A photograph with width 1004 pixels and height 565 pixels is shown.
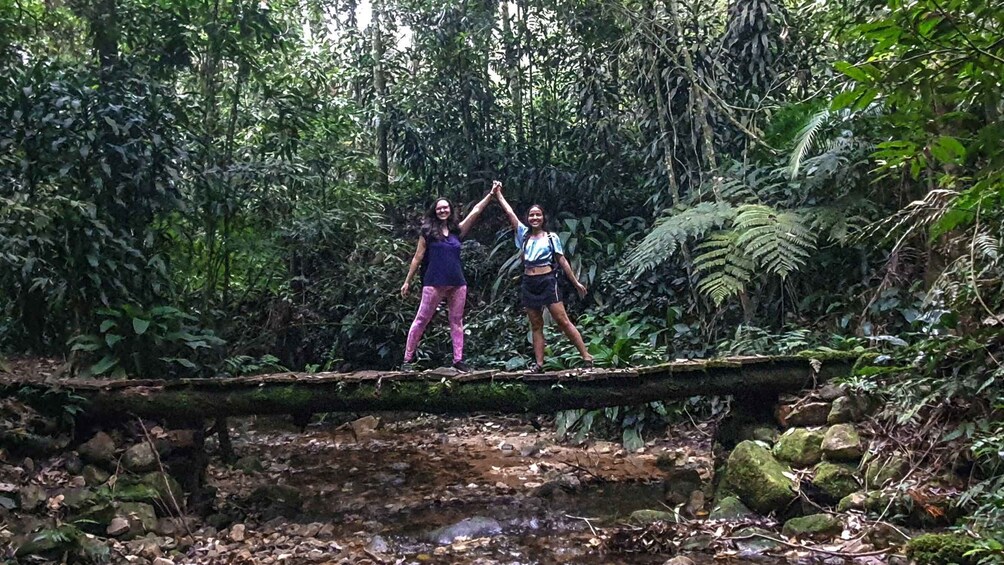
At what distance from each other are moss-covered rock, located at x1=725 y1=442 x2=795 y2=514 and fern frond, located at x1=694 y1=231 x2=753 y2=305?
194 cm

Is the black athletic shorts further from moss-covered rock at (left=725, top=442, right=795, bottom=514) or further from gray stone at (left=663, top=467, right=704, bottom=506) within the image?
moss-covered rock at (left=725, top=442, right=795, bottom=514)

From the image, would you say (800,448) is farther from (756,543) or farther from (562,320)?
(562,320)

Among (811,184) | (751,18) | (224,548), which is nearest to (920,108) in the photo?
(224,548)

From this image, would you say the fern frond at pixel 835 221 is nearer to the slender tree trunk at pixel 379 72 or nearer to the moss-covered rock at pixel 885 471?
the moss-covered rock at pixel 885 471

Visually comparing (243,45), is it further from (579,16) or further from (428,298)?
(579,16)

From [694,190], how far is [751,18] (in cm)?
245

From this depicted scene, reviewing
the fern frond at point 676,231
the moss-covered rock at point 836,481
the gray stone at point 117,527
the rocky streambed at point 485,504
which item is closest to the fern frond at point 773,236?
the fern frond at point 676,231

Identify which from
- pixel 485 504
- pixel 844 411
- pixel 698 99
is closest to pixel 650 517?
pixel 485 504

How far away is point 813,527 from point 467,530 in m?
2.23

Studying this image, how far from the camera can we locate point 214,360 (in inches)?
280

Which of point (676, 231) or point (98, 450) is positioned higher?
point (676, 231)

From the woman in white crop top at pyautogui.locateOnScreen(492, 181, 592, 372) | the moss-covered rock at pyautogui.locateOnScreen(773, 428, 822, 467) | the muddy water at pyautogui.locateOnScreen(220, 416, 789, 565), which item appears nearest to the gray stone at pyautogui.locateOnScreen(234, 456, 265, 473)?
the muddy water at pyautogui.locateOnScreen(220, 416, 789, 565)

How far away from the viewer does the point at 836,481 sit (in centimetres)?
461

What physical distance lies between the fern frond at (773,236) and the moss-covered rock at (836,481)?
208 centimetres
